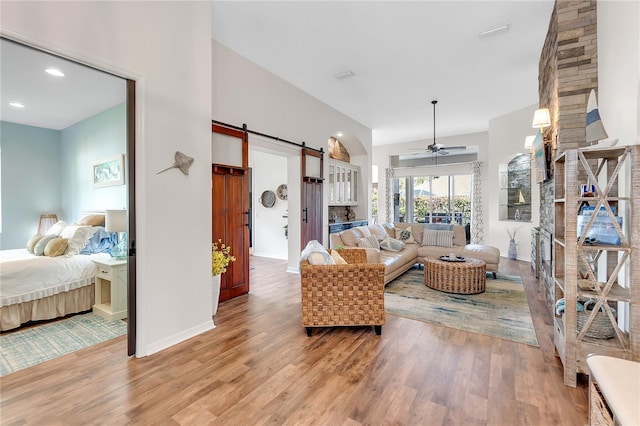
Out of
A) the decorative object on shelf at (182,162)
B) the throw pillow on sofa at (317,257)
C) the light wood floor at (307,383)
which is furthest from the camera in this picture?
the throw pillow on sofa at (317,257)

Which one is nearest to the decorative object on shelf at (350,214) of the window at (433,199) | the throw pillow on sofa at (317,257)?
the window at (433,199)

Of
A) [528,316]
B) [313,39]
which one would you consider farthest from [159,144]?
[528,316]

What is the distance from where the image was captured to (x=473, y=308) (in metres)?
3.44

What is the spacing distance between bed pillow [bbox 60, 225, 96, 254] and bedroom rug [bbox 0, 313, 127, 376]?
84cm

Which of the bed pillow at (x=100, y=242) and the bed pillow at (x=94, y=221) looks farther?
the bed pillow at (x=94, y=221)

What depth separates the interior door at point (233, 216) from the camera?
365 centimetres

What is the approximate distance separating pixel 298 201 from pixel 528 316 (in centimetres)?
363

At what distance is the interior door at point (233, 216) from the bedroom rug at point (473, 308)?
2.05m

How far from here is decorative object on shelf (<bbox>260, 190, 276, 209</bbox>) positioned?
21.9 feet

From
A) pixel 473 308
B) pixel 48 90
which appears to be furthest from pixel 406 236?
pixel 48 90

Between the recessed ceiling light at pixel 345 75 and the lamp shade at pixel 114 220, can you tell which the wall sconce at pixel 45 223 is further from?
the recessed ceiling light at pixel 345 75

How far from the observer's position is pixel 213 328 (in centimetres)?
291

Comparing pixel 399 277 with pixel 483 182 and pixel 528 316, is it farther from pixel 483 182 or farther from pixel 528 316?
pixel 483 182

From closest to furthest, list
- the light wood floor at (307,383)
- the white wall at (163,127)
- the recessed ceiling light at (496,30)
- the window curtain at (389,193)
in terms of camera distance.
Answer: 1. the light wood floor at (307,383)
2. the white wall at (163,127)
3. the recessed ceiling light at (496,30)
4. the window curtain at (389,193)
